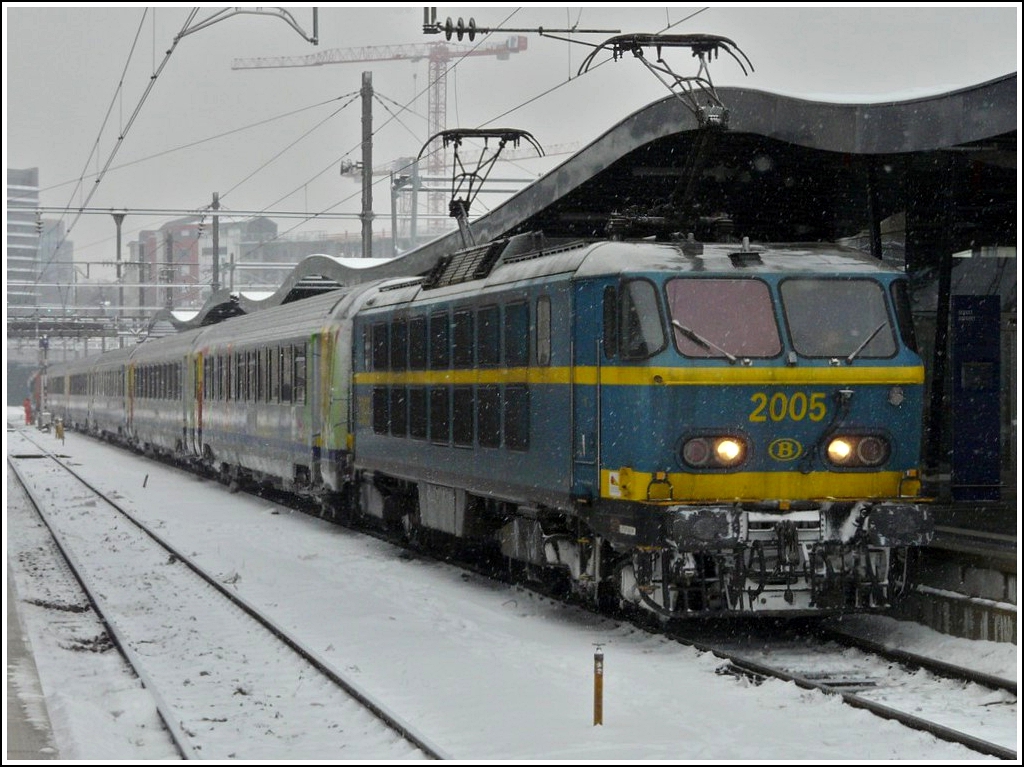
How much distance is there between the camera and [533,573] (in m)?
14.1

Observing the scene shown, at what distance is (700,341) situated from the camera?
11281 millimetres

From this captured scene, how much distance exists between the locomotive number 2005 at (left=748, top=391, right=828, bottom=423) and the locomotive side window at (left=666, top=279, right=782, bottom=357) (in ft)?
1.09

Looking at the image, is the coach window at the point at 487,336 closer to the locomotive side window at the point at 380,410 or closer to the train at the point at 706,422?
the train at the point at 706,422

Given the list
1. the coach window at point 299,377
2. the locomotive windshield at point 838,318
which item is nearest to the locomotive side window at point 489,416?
the locomotive windshield at point 838,318

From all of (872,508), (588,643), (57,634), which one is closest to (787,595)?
(872,508)

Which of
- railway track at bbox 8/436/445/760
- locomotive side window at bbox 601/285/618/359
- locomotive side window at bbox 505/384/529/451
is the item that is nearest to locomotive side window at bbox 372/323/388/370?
railway track at bbox 8/436/445/760

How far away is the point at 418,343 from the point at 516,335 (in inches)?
125

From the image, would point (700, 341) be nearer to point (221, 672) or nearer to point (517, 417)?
point (517, 417)

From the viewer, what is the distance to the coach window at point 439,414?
15.2m

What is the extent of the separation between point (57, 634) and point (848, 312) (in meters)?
7.22

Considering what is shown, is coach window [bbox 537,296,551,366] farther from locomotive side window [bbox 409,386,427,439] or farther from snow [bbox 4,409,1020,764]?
locomotive side window [bbox 409,386,427,439]

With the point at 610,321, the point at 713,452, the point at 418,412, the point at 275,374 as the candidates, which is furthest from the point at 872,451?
the point at 275,374

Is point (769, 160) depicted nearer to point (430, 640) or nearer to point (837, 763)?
point (430, 640)

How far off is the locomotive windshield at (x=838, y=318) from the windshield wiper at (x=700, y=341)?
54 centimetres
